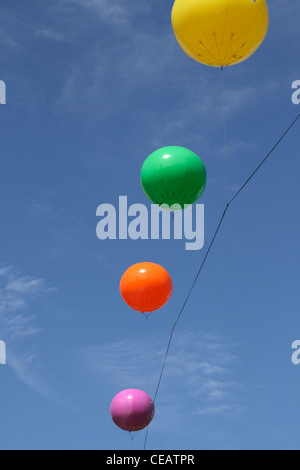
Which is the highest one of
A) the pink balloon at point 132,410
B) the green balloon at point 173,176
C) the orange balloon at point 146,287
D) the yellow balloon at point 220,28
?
the yellow balloon at point 220,28

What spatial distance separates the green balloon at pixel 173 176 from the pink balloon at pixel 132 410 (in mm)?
3774

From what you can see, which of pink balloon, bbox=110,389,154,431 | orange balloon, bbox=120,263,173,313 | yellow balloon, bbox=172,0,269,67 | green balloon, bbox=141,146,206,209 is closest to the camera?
yellow balloon, bbox=172,0,269,67

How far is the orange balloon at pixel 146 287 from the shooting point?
50.1 ft

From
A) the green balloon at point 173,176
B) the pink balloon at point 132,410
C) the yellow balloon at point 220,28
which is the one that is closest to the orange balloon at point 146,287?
the green balloon at point 173,176

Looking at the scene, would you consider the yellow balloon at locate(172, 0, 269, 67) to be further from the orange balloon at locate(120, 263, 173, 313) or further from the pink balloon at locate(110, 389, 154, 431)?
the pink balloon at locate(110, 389, 154, 431)

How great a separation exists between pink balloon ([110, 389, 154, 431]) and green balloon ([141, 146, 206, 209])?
12.4ft

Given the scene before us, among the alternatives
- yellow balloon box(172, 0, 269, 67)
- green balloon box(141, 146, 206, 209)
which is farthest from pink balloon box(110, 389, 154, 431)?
yellow balloon box(172, 0, 269, 67)

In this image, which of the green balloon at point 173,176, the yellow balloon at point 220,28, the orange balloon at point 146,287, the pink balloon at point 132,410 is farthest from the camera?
the orange balloon at point 146,287

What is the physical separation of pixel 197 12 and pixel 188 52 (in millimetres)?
914

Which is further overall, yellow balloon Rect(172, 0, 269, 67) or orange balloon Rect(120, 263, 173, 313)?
orange balloon Rect(120, 263, 173, 313)

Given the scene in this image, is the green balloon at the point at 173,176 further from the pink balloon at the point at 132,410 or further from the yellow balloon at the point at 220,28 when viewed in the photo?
the pink balloon at the point at 132,410

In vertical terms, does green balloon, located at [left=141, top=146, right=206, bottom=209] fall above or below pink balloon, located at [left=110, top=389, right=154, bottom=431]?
above

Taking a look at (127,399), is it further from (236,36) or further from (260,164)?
(236,36)

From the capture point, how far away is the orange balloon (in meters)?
15.3
